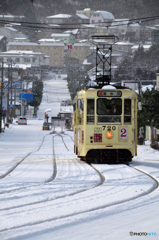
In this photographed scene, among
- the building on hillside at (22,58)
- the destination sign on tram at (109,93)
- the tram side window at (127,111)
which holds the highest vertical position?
the building on hillside at (22,58)

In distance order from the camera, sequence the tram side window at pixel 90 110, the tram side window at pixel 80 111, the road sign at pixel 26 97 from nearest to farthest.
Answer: the tram side window at pixel 90 110, the tram side window at pixel 80 111, the road sign at pixel 26 97

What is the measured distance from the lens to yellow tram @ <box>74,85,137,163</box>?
17.0m

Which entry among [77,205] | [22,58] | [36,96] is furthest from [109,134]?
[22,58]

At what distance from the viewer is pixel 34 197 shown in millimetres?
9062

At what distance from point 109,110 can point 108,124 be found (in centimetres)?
51

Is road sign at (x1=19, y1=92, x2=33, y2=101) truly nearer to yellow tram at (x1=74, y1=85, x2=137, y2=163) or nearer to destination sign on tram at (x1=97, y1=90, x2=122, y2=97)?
yellow tram at (x1=74, y1=85, x2=137, y2=163)

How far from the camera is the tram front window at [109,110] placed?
17.1 metres

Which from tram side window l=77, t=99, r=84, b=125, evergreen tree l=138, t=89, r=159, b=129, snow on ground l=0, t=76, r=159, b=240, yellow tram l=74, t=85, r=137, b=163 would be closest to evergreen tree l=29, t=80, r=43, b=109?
evergreen tree l=138, t=89, r=159, b=129

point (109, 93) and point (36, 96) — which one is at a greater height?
point (36, 96)

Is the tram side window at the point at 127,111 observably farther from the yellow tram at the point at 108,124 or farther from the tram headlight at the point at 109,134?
the tram headlight at the point at 109,134

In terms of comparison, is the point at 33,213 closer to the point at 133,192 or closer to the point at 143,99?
the point at 133,192

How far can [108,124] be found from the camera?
17000mm

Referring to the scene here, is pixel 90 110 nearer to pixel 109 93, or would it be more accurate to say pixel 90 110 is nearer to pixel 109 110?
pixel 109 110

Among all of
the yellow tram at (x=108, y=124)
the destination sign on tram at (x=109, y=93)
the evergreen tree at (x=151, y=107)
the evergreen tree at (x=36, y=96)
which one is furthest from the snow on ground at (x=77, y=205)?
the evergreen tree at (x=36, y=96)
